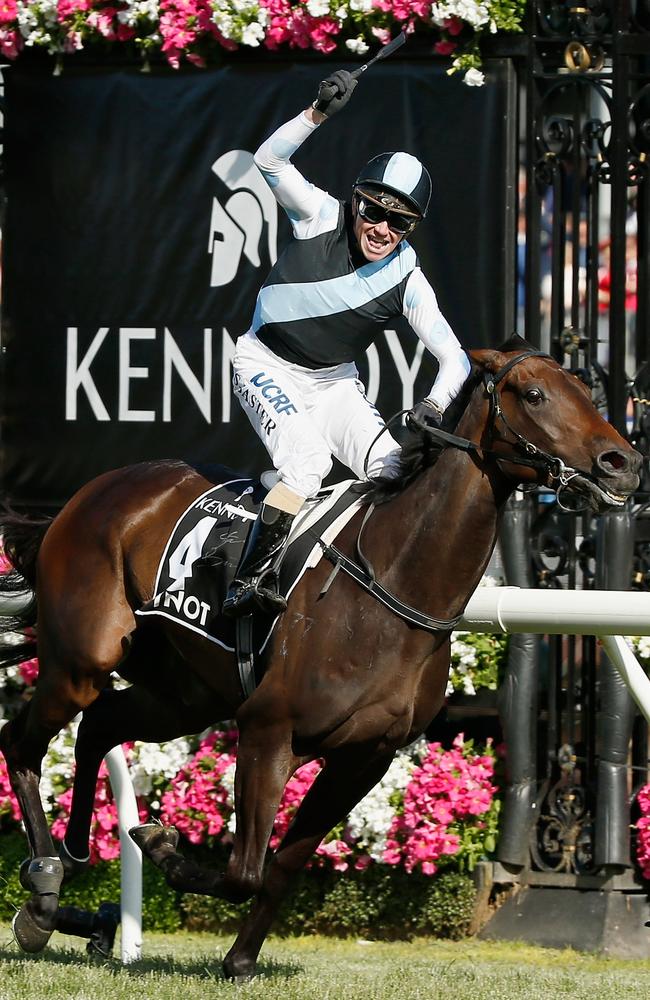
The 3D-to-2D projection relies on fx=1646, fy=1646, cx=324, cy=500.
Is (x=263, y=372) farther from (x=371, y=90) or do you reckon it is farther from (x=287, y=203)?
(x=371, y=90)

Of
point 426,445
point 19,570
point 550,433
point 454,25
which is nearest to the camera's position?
point 550,433

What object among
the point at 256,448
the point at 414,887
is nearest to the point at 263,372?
the point at 256,448

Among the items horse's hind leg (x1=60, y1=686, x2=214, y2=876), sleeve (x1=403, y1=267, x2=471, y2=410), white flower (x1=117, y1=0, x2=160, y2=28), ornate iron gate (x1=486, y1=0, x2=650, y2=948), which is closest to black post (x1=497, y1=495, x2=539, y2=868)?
ornate iron gate (x1=486, y1=0, x2=650, y2=948)

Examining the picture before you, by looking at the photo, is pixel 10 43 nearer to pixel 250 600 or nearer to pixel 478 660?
pixel 478 660

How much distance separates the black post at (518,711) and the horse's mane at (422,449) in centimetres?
206

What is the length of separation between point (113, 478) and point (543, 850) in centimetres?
266

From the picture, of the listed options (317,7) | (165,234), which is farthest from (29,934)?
(317,7)

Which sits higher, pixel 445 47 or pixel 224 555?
pixel 445 47

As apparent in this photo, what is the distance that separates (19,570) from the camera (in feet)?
20.9

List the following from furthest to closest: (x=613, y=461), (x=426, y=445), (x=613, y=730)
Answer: (x=613, y=730) < (x=426, y=445) < (x=613, y=461)

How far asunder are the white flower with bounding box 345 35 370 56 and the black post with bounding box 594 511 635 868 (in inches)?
97.1

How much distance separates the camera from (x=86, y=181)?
26.4ft

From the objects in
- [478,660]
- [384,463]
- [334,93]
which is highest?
[334,93]

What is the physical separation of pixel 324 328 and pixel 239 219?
2.51 m
